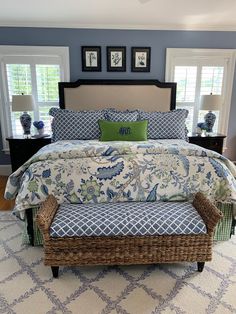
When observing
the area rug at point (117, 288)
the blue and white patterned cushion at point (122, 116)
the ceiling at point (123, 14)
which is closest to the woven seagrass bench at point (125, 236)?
the area rug at point (117, 288)

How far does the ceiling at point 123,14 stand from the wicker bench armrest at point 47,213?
236cm

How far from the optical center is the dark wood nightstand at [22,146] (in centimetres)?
366

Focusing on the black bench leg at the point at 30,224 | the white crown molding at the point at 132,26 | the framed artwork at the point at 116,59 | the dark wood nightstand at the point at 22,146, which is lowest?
the black bench leg at the point at 30,224

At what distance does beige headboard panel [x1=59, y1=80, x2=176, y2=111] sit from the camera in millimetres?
3951

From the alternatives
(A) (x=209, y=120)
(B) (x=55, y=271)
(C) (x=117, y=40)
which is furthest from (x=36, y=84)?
(B) (x=55, y=271)

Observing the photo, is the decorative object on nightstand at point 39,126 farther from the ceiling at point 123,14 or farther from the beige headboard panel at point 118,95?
the ceiling at point 123,14

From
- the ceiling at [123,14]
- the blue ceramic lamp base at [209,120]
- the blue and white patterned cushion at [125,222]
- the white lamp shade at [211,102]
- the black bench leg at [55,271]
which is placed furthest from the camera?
the blue ceramic lamp base at [209,120]

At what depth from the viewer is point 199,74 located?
4141mm

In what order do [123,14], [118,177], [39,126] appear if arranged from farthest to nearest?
[39,126], [123,14], [118,177]

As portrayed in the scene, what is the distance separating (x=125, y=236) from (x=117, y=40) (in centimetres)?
320

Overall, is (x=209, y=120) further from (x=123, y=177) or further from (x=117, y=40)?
(x=123, y=177)

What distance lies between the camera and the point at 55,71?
3.96 meters

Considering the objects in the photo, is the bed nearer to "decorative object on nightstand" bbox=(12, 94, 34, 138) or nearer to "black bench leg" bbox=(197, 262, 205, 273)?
"black bench leg" bbox=(197, 262, 205, 273)

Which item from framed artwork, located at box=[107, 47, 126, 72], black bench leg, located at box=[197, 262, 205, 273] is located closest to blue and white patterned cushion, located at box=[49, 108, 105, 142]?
framed artwork, located at box=[107, 47, 126, 72]
